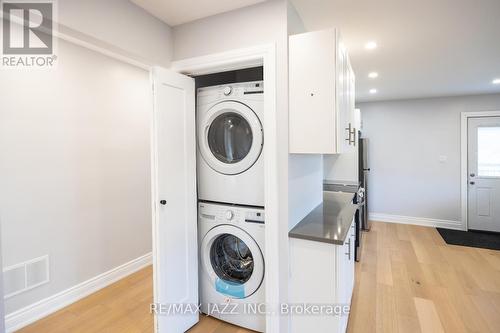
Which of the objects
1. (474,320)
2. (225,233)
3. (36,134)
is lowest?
(474,320)

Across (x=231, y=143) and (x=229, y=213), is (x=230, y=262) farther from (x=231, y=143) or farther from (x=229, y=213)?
(x=231, y=143)

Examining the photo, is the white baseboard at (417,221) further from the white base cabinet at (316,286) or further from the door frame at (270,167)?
the door frame at (270,167)

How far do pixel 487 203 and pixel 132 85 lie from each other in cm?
579

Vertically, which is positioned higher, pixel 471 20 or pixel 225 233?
pixel 471 20

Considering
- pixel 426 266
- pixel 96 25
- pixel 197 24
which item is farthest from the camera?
pixel 426 266

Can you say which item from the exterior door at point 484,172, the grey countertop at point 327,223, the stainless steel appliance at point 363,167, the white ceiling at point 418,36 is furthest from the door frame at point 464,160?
the grey countertop at point 327,223

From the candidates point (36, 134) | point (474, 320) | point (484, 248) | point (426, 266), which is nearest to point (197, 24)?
point (36, 134)

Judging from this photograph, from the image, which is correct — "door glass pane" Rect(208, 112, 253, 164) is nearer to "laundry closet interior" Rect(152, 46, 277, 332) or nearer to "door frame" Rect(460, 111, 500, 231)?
"laundry closet interior" Rect(152, 46, 277, 332)

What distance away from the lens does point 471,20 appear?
202cm

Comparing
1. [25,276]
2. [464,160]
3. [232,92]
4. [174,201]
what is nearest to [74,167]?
[25,276]

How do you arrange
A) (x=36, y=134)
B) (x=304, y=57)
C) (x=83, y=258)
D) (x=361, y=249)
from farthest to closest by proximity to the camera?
(x=361, y=249), (x=83, y=258), (x=36, y=134), (x=304, y=57)

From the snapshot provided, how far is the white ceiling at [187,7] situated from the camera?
176 centimetres

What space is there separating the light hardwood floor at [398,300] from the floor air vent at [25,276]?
0.31 metres

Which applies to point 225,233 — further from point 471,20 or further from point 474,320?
point 471,20
